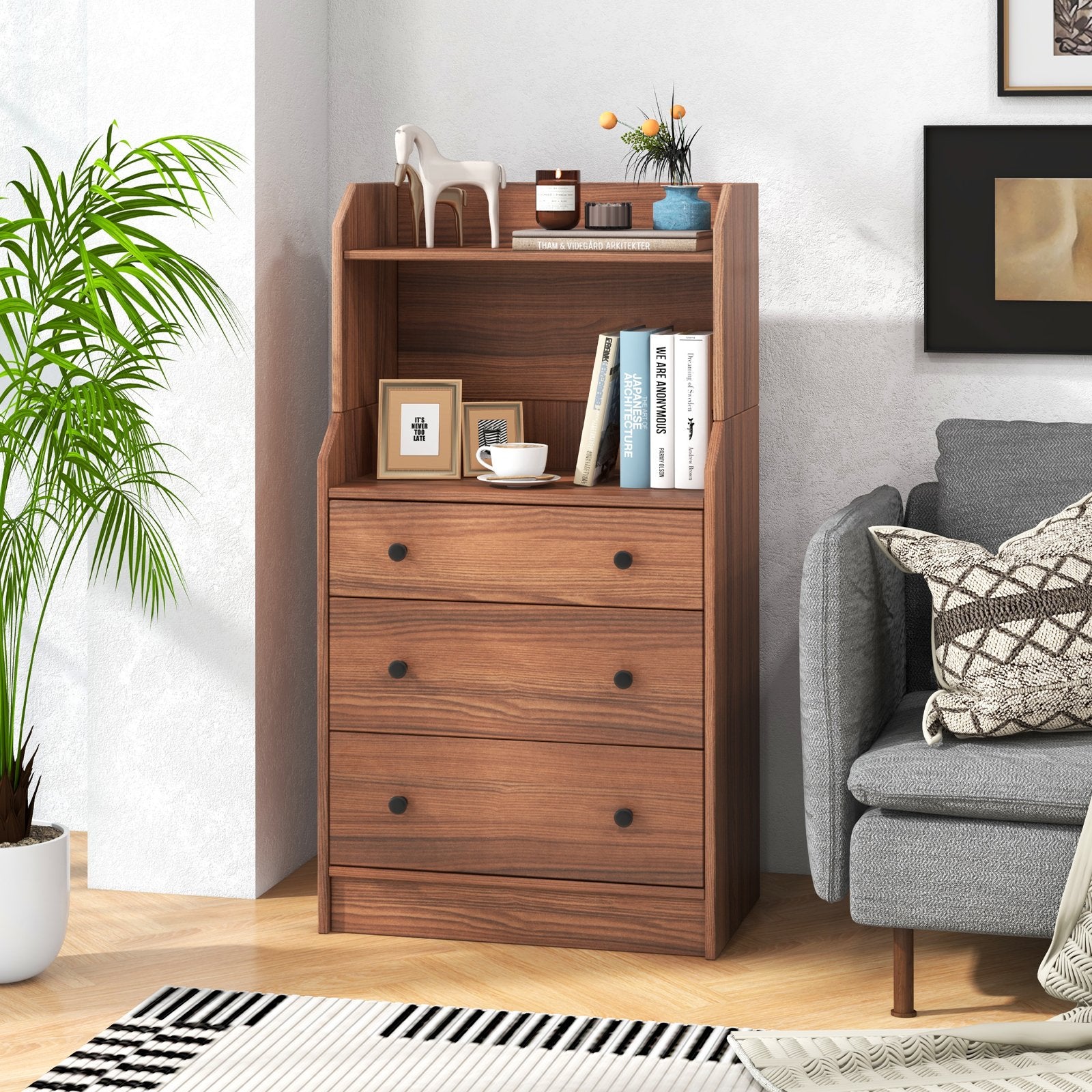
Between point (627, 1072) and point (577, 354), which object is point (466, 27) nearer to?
point (577, 354)

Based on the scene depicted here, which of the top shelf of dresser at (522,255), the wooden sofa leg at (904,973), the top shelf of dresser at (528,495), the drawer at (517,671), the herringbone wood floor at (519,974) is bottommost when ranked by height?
the herringbone wood floor at (519,974)

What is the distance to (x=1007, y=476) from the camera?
2.87 m

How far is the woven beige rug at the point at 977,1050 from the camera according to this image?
7.30 ft

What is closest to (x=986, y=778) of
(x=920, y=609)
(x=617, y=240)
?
(x=920, y=609)

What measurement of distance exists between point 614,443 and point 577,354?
283mm

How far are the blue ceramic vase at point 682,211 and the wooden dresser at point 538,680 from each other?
6cm

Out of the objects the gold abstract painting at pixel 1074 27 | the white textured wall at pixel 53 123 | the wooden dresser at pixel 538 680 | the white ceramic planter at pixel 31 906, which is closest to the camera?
the white ceramic planter at pixel 31 906

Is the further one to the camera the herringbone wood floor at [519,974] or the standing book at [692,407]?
the standing book at [692,407]

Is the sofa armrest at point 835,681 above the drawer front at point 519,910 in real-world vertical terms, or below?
above

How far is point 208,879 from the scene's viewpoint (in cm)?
315

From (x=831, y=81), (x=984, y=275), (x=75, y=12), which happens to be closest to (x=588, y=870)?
(x=984, y=275)

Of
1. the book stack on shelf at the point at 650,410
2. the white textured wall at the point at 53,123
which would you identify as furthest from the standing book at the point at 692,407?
the white textured wall at the point at 53,123

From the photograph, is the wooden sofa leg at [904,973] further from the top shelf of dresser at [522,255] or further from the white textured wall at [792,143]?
the top shelf of dresser at [522,255]

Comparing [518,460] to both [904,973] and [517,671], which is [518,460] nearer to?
[517,671]
